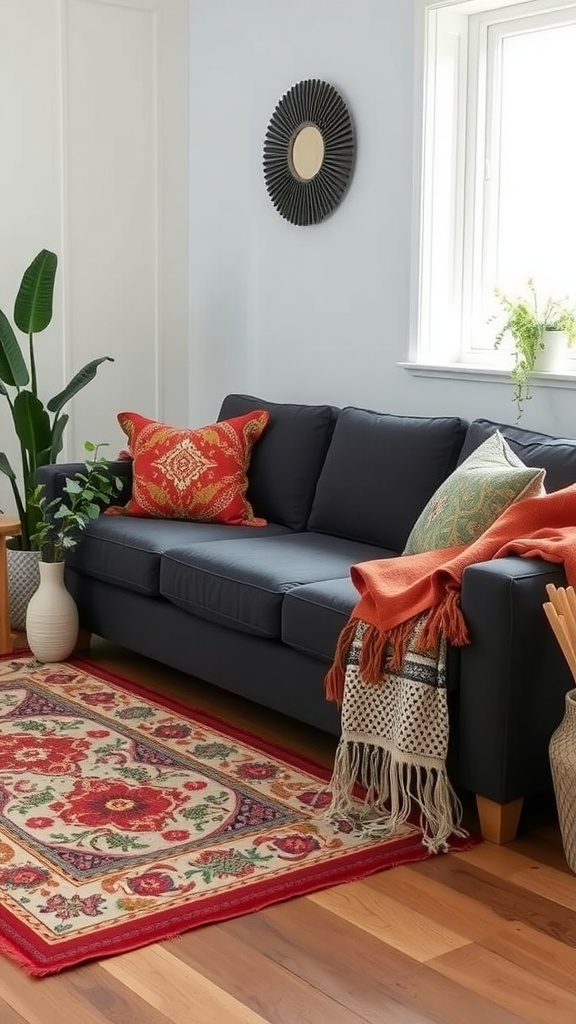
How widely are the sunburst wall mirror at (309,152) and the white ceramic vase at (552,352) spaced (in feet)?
3.61

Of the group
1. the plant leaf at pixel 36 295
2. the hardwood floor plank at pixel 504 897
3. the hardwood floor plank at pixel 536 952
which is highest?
the plant leaf at pixel 36 295

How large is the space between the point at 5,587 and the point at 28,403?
688 mm

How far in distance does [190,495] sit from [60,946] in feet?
6.85

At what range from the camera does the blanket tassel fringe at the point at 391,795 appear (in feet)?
9.34

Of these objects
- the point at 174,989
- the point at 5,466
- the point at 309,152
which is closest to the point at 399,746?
the point at 174,989

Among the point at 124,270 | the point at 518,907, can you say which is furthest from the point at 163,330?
the point at 518,907

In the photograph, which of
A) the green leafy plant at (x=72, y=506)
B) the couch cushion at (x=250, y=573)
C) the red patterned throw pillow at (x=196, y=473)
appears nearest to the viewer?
the couch cushion at (x=250, y=573)

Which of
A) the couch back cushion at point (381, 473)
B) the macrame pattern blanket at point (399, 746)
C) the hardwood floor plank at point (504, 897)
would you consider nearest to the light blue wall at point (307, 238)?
the couch back cushion at point (381, 473)

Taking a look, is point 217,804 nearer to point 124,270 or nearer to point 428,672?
point 428,672

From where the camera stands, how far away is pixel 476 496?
10.4 feet

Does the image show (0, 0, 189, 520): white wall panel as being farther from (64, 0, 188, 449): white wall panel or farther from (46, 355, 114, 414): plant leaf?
(46, 355, 114, 414): plant leaf

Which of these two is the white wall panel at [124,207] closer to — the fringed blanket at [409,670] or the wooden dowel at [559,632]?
the fringed blanket at [409,670]

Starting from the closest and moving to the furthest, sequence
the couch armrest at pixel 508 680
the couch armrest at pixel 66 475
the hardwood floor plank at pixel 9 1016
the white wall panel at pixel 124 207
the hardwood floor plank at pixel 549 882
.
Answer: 1. the hardwood floor plank at pixel 9 1016
2. the hardwood floor plank at pixel 549 882
3. the couch armrest at pixel 508 680
4. the couch armrest at pixel 66 475
5. the white wall panel at pixel 124 207

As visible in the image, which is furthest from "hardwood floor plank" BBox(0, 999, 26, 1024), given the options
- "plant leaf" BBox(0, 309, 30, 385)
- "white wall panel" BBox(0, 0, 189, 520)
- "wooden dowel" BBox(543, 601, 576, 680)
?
"white wall panel" BBox(0, 0, 189, 520)
